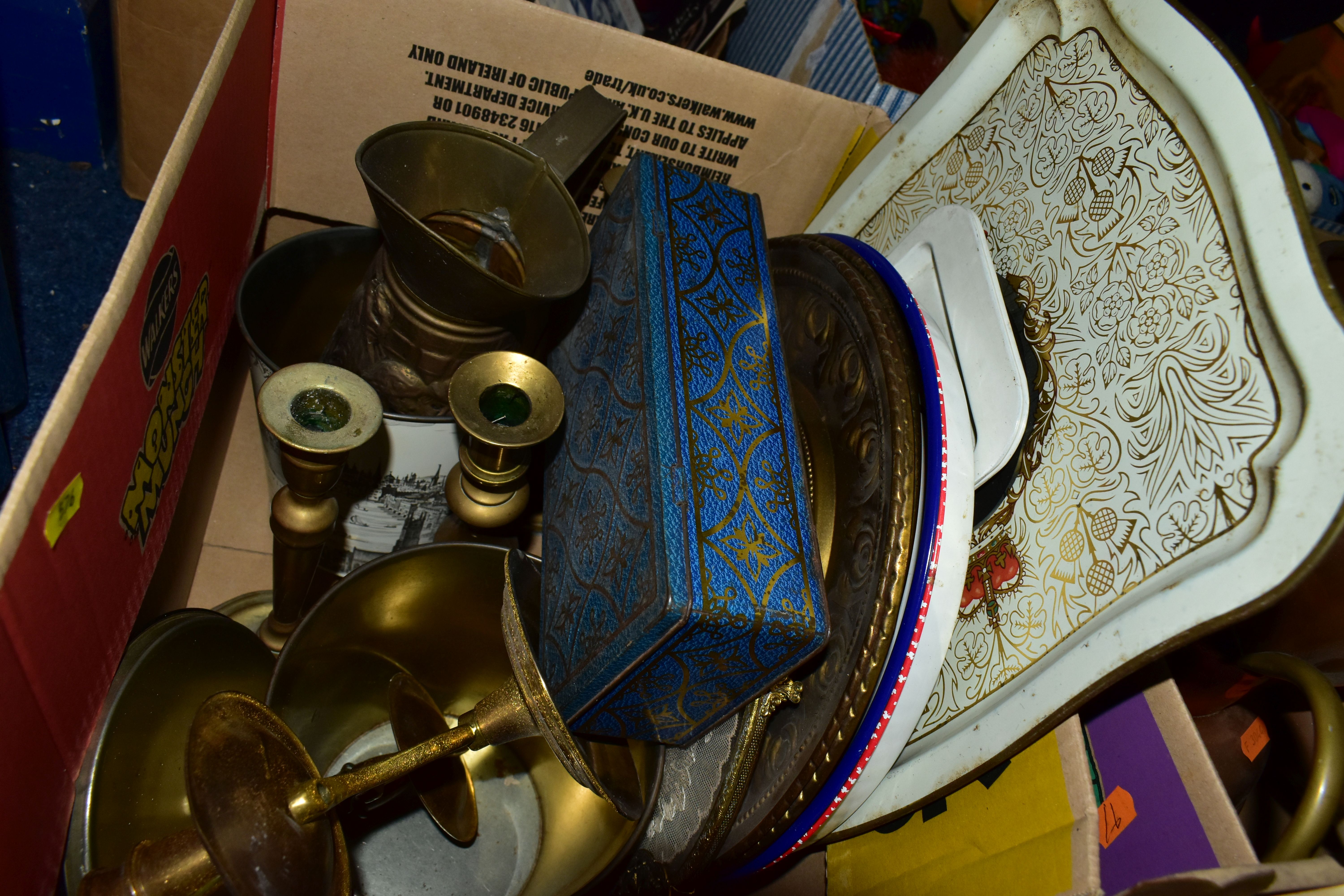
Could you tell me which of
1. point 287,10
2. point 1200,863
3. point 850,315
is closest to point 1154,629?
point 1200,863

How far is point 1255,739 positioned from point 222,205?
87cm

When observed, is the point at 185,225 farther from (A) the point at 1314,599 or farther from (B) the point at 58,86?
(A) the point at 1314,599

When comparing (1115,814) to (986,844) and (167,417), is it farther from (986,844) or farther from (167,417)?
(167,417)

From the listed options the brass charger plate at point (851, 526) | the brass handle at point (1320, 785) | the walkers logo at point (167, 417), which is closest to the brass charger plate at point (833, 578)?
the brass charger plate at point (851, 526)

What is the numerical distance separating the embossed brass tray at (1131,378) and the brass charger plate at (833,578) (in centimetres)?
9

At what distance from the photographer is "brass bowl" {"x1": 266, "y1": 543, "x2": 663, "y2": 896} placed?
1.97 ft

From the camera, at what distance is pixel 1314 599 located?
1.83ft

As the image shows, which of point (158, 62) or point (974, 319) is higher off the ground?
point (974, 319)

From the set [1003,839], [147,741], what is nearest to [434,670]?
[147,741]

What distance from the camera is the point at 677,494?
1.55ft

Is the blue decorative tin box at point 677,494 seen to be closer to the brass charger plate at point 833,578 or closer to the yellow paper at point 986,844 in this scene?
the brass charger plate at point 833,578

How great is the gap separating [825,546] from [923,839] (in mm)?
226

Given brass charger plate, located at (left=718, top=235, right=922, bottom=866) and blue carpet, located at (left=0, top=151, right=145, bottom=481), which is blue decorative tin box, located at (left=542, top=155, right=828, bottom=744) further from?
blue carpet, located at (left=0, top=151, right=145, bottom=481)

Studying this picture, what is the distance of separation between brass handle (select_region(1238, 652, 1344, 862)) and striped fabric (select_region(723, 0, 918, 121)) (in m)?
0.59
